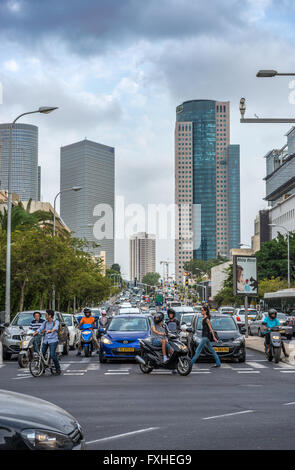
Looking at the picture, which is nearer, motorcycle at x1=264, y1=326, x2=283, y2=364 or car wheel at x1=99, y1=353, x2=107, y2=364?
motorcycle at x1=264, y1=326, x2=283, y2=364

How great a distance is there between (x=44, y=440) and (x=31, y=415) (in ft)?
1.03

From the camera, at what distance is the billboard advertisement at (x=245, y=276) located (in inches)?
1453

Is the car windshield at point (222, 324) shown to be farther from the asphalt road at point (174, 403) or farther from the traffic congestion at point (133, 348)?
the asphalt road at point (174, 403)

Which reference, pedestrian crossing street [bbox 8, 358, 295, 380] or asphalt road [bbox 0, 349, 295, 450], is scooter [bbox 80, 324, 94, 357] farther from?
asphalt road [bbox 0, 349, 295, 450]

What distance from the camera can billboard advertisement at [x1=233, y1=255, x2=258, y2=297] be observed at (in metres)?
36.9

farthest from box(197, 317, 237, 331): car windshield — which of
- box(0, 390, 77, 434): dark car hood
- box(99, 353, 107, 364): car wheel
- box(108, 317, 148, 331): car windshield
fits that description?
box(0, 390, 77, 434): dark car hood

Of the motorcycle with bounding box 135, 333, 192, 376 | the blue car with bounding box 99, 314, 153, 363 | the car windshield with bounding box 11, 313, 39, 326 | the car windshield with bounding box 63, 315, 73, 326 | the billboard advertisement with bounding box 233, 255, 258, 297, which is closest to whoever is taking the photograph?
the motorcycle with bounding box 135, 333, 192, 376

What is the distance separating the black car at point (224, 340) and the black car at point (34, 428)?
15.6 m

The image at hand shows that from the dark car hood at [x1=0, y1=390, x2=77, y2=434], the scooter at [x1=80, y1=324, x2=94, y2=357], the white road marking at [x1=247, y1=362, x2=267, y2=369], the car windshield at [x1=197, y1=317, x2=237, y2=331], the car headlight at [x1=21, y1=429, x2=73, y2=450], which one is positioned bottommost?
the white road marking at [x1=247, y1=362, x2=267, y2=369]

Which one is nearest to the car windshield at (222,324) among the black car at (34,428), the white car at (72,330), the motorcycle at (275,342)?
the motorcycle at (275,342)

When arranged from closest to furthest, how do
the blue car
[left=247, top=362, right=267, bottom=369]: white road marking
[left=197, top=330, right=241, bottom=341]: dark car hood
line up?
[left=247, top=362, right=267, bottom=369]: white road marking, the blue car, [left=197, top=330, right=241, bottom=341]: dark car hood
